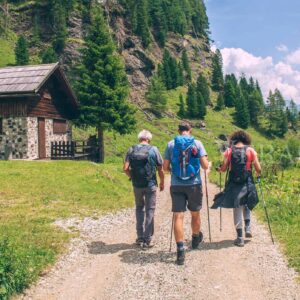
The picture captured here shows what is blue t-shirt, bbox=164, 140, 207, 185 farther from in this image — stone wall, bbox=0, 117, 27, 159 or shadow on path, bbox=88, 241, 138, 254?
stone wall, bbox=0, 117, 27, 159

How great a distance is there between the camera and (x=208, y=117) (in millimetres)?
94000

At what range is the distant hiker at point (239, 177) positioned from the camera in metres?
8.30

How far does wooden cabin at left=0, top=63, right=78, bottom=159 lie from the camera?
85.2 ft

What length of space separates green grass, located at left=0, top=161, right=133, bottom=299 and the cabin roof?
573 centimetres

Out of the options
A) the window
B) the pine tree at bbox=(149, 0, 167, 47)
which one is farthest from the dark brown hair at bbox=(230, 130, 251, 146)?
the pine tree at bbox=(149, 0, 167, 47)

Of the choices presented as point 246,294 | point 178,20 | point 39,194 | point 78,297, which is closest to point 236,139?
point 246,294

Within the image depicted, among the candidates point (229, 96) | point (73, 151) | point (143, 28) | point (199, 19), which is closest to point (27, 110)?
point (73, 151)

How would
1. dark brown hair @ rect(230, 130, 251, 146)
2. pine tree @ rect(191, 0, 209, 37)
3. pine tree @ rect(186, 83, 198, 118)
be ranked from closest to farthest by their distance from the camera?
dark brown hair @ rect(230, 130, 251, 146)
pine tree @ rect(186, 83, 198, 118)
pine tree @ rect(191, 0, 209, 37)

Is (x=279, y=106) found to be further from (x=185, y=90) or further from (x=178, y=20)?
(x=178, y=20)

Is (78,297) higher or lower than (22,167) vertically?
lower

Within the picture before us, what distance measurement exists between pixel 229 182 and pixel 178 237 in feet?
6.59

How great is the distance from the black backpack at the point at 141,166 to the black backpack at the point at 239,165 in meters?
1.85

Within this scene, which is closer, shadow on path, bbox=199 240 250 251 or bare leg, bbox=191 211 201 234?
bare leg, bbox=191 211 201 234

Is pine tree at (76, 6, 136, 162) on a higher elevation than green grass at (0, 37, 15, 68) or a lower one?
lower
